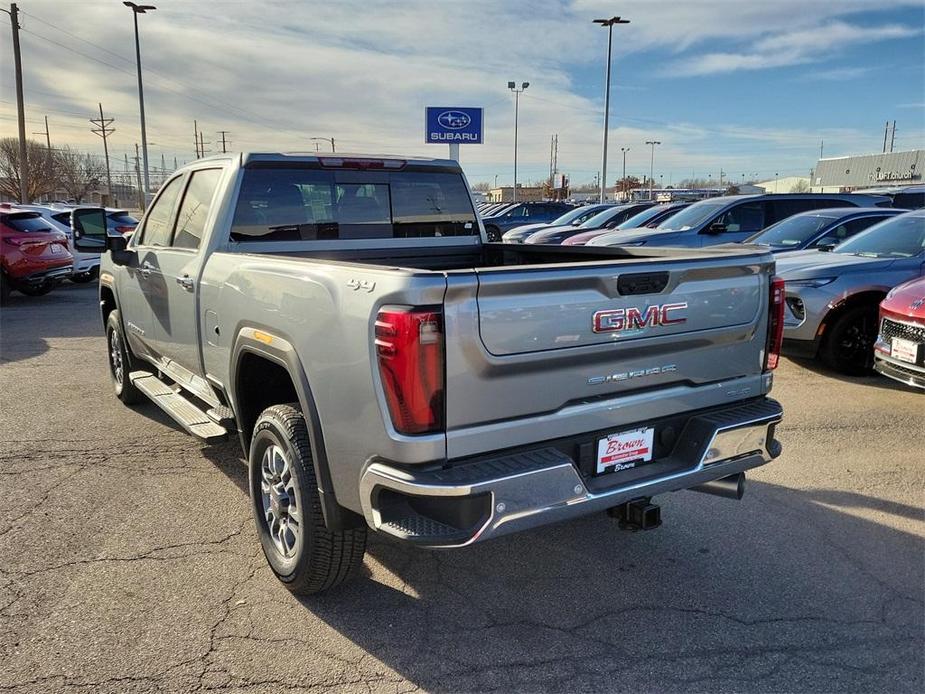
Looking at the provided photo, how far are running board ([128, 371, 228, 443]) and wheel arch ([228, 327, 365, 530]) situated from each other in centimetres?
26

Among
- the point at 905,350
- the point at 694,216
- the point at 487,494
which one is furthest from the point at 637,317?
the point at 694,216

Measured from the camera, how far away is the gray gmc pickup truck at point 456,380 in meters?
2.48

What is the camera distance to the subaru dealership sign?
2397 cm

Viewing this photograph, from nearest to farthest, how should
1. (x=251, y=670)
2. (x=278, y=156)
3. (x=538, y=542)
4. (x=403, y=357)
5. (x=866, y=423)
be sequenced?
(x=403, y=357) → (x=251, y=670) → (x=538, y=542) → (x=278, y=156) → (x=866, y=423)

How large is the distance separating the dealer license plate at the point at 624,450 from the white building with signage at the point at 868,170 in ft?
224

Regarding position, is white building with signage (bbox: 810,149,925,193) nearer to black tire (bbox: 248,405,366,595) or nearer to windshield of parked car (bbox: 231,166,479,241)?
windshield of parked car (bbox: 231,166,479,241)

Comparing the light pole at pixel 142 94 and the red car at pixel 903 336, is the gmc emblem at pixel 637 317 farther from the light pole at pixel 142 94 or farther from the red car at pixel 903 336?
the light pole at pixel 142 94

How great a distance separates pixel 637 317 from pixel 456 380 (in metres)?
0.84

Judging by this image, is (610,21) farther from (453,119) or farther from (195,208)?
(195,208)

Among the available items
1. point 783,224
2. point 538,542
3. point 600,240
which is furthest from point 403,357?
point 600,240

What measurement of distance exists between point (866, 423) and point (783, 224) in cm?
524

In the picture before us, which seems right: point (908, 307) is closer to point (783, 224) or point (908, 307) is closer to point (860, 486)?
point (860, 486)

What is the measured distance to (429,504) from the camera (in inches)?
100

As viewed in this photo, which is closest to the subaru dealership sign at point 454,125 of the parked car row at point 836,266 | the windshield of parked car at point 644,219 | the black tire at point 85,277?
the windshield of parked car at point 644,219
